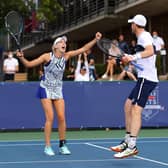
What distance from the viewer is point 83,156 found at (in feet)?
34.5

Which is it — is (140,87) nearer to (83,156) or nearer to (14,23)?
(83,156)

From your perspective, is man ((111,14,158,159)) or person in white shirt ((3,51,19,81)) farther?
person in white shirt ((3,51,19,81))

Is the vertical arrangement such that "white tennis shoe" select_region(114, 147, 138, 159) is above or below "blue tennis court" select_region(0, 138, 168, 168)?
above

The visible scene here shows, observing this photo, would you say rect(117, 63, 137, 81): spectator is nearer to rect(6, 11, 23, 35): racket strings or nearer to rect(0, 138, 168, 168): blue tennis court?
rect(0, 138, 168, 168): blue tennis court

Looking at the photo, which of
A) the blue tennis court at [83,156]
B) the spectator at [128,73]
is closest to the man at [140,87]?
the blue tennis court at [83,156]

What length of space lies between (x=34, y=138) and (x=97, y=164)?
539cm

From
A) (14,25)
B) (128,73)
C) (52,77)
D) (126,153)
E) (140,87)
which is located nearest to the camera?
(126,153)

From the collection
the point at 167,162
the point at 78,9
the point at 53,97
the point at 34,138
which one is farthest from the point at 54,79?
the point at 78,9

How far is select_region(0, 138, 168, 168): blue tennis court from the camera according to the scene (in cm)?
945

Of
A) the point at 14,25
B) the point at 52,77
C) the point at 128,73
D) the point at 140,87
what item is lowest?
the point at 140,87

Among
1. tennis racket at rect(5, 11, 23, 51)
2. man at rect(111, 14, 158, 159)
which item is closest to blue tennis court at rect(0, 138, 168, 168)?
man at rect(111, 14, 158, 159)

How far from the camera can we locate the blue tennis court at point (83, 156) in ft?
31.0

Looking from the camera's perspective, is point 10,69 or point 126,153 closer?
point 126,153

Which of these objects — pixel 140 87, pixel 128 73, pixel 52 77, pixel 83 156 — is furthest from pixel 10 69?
pixel 140 87
